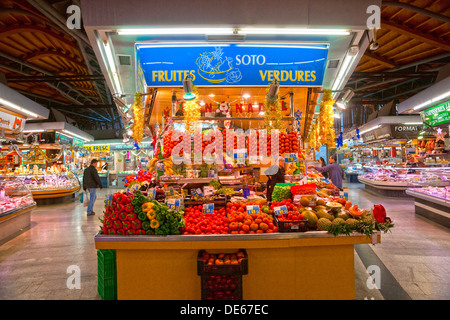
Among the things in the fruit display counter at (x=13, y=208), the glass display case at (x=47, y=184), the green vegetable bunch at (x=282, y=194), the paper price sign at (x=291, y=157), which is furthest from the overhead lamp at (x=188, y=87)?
the glass display case at (x=47, y=184)

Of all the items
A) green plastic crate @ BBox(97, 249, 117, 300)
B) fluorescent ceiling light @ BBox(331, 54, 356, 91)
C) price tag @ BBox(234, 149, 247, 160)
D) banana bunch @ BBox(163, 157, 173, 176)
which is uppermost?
fluorescent ceiling light @ BBox(331, 54, 356, 91)

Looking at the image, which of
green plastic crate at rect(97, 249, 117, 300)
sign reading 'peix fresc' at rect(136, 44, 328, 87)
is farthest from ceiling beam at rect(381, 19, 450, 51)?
green plastic crate at rect(97, 249, 117, 300)

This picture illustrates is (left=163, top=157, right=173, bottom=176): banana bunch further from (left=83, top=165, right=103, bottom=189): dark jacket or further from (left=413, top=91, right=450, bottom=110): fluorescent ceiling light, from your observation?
(left=413, top=91, right=450, bottom=110): fluorescent ceiling light

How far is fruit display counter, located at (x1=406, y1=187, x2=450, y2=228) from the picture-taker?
5965mm

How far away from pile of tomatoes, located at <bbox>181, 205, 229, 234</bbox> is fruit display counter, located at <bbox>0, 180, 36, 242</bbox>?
4800 millimetres

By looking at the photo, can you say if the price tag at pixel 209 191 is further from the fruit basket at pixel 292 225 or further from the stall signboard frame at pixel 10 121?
the stall signboard frame at pixel 10 121

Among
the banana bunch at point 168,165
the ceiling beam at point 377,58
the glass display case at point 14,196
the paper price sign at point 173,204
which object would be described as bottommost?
the glass display case at point 14,196

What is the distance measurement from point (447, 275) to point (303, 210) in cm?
231

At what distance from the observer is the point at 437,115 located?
8469 millimetres

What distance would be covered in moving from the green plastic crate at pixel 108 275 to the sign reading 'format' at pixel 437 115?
962 centimetres

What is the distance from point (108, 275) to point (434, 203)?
7.41m

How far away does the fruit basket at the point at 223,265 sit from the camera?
2598 millimetres

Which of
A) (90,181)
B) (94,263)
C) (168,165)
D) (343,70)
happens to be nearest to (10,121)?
(90,181)

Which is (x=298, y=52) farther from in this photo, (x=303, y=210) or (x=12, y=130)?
(x=12, y=130)
